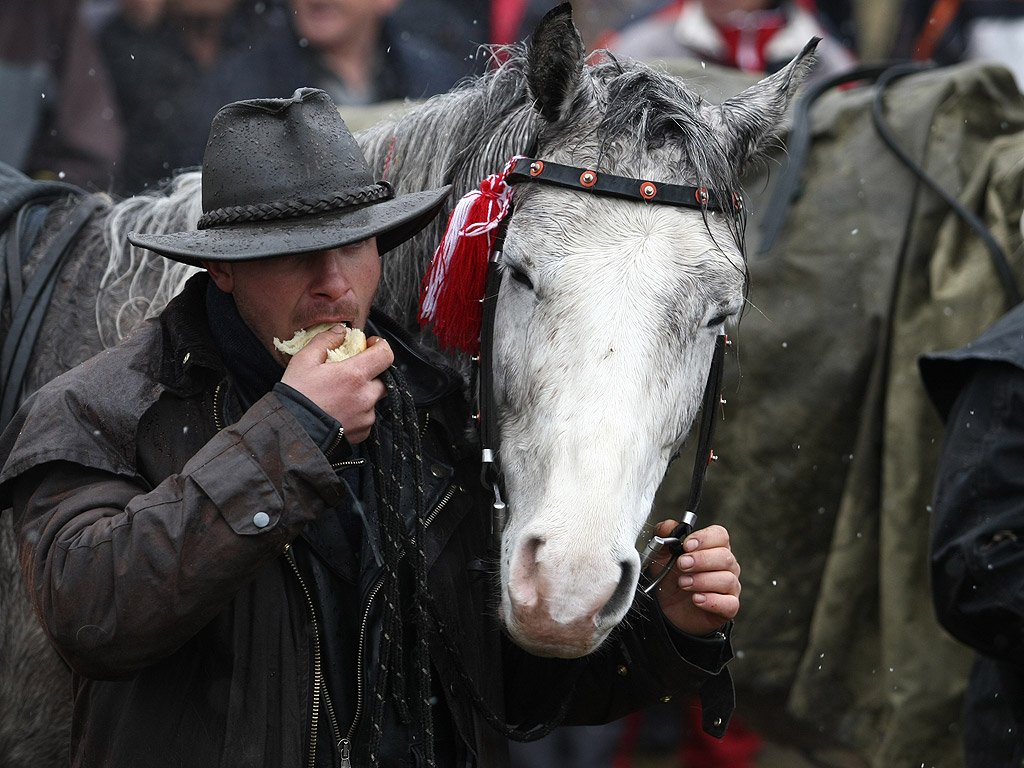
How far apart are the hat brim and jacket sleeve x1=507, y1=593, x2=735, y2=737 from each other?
802mm

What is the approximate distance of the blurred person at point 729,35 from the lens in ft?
17.6

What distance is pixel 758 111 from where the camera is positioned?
222 cm

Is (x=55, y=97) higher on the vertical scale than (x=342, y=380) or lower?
lower

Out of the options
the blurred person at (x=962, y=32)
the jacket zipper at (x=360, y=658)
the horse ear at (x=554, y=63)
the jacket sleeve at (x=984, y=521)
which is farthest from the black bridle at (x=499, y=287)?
the blurred person at (x=962, y=32)

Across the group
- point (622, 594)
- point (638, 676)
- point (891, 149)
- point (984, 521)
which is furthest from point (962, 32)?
point (622, 594)

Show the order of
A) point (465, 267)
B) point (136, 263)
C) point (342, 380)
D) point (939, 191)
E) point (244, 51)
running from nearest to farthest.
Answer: point (342, 380) → point (465, 267) → point (136, 263) → point (939, 191) → point (244, 51)

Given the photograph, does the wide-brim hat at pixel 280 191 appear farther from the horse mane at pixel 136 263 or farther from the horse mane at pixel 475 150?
the horse mane at pixel 136 263

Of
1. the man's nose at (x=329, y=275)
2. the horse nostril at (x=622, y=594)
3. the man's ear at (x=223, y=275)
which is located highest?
the man's nose at (x=329, y=275)

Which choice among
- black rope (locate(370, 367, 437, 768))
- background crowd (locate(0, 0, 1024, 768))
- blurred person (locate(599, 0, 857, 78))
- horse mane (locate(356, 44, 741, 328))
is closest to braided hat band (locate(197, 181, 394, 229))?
black rope (locate(370, 367, 437, 768))

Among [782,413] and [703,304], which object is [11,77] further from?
[703,304]

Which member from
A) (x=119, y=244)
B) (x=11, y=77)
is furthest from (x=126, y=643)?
(x=11, y=77)

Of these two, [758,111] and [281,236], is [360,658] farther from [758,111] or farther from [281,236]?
[758,111]

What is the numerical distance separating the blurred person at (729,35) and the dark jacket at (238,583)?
12.9ft

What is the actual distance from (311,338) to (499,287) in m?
0.44
